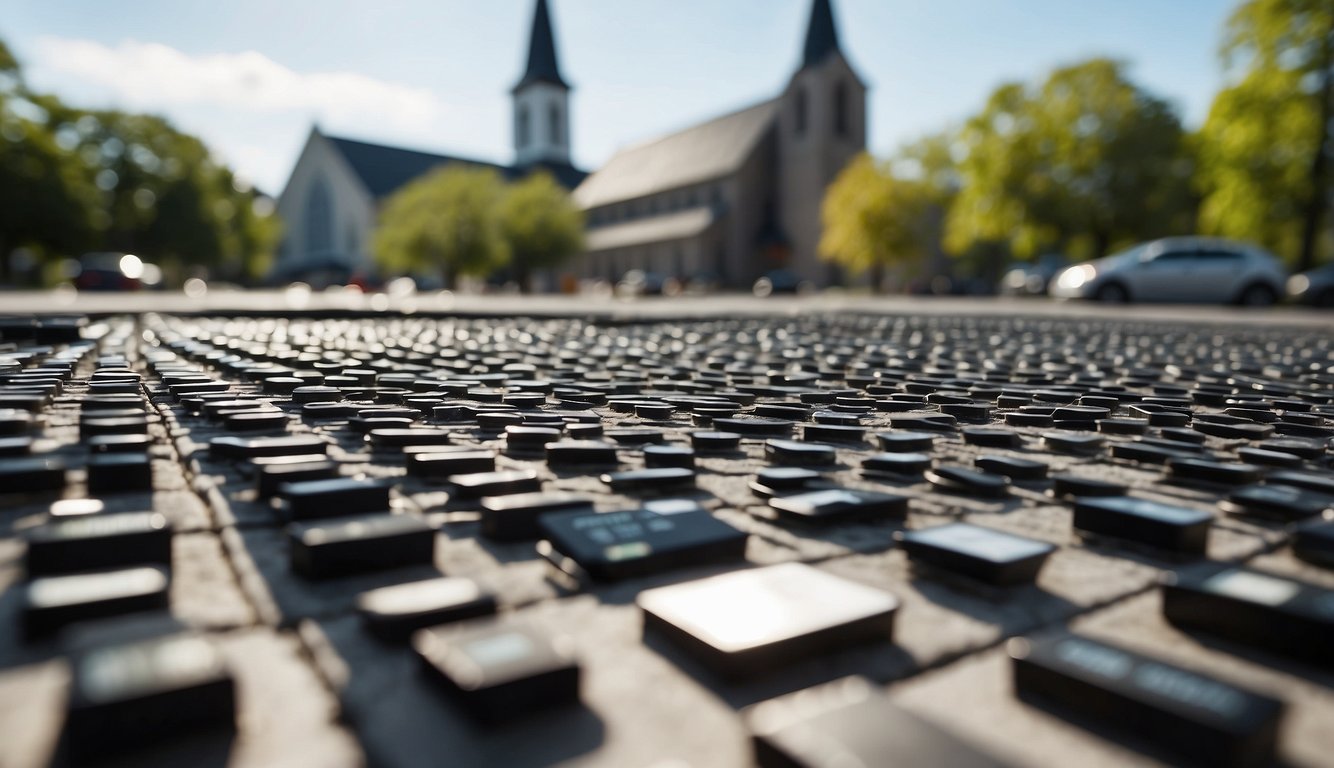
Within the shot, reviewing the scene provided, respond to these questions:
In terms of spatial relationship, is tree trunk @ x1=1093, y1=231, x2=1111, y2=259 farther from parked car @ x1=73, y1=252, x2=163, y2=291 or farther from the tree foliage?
the tree foliage

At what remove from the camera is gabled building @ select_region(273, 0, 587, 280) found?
252 ft

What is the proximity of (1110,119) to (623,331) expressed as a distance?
34903 mm

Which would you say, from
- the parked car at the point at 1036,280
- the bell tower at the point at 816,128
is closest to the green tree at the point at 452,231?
the bell tower at the point at 816,128

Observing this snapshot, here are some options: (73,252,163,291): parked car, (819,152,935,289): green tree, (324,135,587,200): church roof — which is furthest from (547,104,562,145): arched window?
(73,252,163,291): parked car

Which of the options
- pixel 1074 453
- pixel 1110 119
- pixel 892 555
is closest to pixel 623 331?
pixel 1074 453

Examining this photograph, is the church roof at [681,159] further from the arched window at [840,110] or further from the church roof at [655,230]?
the arched window at [840,110]

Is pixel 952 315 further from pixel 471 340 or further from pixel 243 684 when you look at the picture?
pixel 243 684

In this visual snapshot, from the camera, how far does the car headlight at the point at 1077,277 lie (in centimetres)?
1941

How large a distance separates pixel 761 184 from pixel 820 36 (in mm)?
10581

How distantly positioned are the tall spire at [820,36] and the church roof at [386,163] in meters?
27.0

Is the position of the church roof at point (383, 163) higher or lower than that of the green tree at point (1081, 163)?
higher

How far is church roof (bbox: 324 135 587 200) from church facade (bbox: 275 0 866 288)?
0.41 feet

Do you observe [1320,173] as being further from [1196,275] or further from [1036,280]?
[1196,275]

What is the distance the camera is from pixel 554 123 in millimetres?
87500
